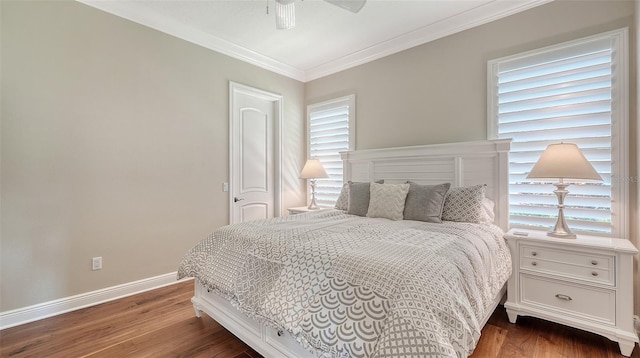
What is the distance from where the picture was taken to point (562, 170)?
2.00m

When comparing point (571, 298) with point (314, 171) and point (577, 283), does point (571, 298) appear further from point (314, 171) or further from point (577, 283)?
point (314, 171)

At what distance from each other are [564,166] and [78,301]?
4.04 metres

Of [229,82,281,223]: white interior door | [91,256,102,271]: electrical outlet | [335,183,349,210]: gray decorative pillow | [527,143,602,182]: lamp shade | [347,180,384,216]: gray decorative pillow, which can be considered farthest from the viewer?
[229,82,281,223]: white interior door

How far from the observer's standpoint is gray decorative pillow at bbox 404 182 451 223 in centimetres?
244

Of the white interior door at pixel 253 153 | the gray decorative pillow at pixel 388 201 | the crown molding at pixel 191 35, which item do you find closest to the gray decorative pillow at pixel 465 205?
the gray decorative pillow at pixel 388 201

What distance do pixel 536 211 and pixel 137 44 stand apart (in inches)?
159

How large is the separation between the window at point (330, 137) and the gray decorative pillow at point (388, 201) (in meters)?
1.23

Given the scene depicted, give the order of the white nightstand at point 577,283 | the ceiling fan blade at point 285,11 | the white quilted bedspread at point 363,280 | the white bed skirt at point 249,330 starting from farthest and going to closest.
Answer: the ceiling fan blade at point 285,11 → the white nightstand at point 577,283 → the white bed skirt at point 249,330 → the white quilted bedspread at point 363,280

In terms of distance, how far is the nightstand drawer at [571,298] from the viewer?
1.85 meters

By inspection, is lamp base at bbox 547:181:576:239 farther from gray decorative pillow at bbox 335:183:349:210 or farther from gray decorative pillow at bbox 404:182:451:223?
gray decorative pillow at bbox 335:183:349:210

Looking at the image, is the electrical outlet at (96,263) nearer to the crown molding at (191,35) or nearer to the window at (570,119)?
the crown molding at (191,35)

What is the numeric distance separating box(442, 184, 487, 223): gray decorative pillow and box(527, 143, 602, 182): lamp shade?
0.42 metres

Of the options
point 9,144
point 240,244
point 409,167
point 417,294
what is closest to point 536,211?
point 409,167

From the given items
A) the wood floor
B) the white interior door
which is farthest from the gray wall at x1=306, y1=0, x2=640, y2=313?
the white interior door
